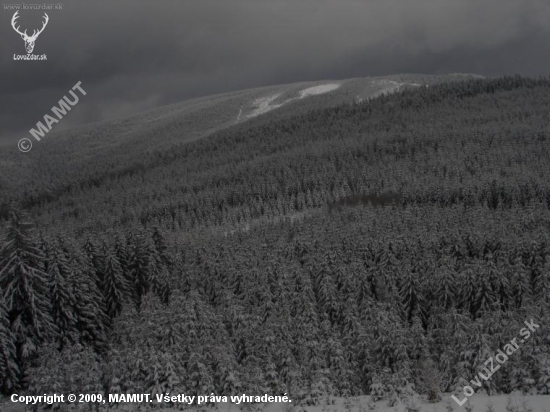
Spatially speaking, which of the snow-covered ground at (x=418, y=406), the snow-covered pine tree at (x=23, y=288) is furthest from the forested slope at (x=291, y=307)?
the snow-covered ground at (x=418, y=406)

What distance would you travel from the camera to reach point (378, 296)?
222 feet

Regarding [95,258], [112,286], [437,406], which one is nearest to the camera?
[437,406]

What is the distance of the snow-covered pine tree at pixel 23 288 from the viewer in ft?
147

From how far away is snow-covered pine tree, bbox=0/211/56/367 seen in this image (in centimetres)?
4469

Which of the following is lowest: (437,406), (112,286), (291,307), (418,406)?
(291,307)

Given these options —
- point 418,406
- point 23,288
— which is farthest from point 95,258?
point 418,406

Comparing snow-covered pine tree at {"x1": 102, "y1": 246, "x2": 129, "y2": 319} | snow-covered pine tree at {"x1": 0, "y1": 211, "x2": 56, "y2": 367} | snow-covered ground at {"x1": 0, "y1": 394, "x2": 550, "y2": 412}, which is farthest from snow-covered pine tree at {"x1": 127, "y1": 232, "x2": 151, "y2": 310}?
snow-covered ground at {"x1": 0, "y1": 394, "x2": 550, "y2": 412}

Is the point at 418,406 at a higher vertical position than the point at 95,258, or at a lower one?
lower

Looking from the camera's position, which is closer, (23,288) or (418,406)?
(418,406)

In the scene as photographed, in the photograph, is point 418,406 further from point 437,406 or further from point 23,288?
point 23,288

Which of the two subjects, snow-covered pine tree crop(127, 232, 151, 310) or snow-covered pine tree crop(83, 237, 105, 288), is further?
snow-covered pine tree crop(127, 232, 151, 310)

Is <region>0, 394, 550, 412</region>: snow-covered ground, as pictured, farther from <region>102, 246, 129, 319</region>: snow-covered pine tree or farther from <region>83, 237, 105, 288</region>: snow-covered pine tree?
<region>83, 237, 105, 288</region>: snow-covered pine tree

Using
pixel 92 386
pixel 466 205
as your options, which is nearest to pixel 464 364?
pixel 92 386

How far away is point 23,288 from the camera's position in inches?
1802
